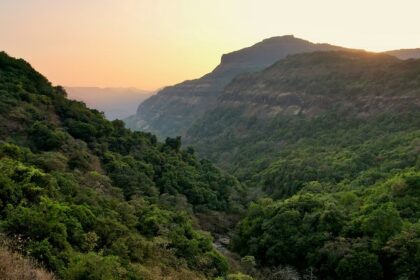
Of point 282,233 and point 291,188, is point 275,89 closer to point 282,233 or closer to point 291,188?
point 291,188

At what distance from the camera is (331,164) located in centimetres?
8894

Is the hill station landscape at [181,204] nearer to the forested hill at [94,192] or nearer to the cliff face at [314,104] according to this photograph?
the forested hill at [94,192]

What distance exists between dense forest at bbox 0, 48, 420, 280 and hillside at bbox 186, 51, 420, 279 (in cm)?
23

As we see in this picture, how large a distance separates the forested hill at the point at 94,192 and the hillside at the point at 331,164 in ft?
33.1

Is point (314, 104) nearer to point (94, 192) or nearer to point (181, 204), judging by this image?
point (181, 204)

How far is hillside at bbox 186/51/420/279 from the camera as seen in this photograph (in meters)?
46.8

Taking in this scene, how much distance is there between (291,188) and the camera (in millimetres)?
81750

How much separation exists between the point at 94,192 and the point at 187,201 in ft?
81.0

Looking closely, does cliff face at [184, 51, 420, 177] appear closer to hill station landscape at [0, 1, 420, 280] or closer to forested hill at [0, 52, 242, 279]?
hill station landscape at [0, 1, 420, 280]

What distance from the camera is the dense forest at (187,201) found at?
101ft

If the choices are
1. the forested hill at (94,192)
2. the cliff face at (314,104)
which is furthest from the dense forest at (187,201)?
the cliff face at (314,104)

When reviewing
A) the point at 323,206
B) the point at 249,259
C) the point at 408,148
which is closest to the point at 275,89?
the point at 408,148

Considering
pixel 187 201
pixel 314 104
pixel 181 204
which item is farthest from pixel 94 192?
pixel 314 104

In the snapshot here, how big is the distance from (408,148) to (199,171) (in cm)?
3551
